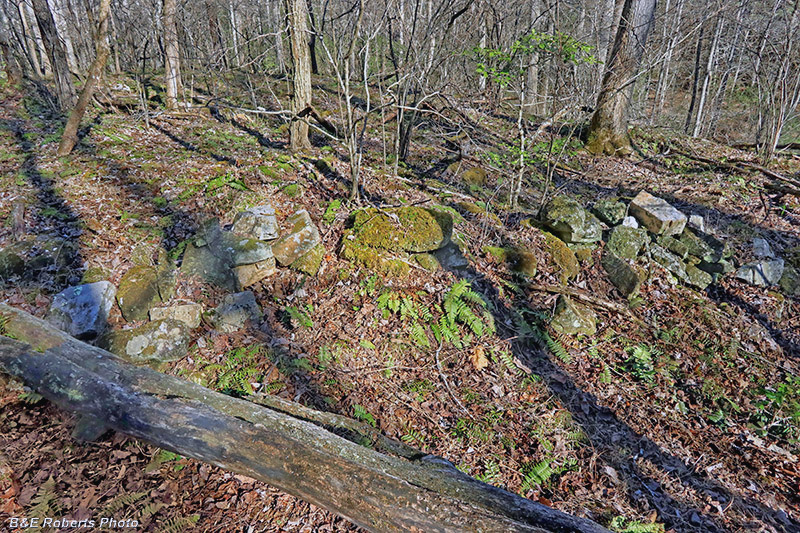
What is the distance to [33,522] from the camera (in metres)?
2.43

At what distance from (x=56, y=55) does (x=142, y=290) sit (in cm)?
795

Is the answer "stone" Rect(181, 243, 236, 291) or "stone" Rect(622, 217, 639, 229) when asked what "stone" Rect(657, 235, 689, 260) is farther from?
"stone" Rect(181, 243, 236, 291)

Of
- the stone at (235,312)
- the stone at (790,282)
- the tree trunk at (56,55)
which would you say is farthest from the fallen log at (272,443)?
the tree trunk at (56,55)

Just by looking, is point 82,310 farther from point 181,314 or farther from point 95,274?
point 181,314

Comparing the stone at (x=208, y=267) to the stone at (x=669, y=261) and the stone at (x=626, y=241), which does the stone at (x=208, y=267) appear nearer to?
the stone at (x=626, y=241)

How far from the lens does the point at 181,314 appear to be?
Result: 4340 millimetres

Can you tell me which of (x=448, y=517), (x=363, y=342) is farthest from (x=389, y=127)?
(x=448, y=517)

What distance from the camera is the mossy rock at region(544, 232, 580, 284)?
5.90 meters

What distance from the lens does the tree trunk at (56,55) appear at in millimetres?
8602

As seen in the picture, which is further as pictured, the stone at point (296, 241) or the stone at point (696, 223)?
the stone at point (696, 223)

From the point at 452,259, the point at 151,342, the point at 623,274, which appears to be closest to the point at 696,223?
the point at 623,274

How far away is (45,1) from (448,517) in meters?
13.1

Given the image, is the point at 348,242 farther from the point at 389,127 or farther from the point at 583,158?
the point at 583,158

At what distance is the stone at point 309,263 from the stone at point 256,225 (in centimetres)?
45
